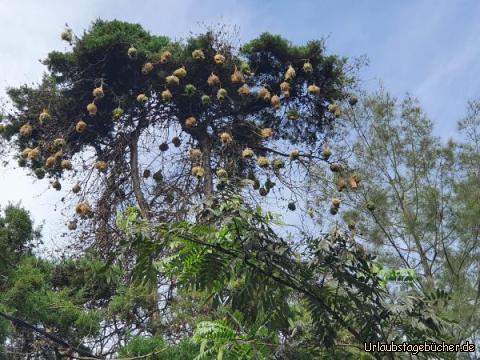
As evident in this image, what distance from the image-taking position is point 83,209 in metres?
7.23

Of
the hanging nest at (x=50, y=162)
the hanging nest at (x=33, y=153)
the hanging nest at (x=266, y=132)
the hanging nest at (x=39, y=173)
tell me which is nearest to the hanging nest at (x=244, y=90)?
the hanging nest at (x=266, y=132)

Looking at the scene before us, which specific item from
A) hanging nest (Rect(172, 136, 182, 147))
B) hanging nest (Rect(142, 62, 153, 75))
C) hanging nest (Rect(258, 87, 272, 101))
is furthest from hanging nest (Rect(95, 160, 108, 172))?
hanging nest (Rect(258, 87, 272, 101))

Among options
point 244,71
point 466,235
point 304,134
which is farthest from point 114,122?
point 466,235

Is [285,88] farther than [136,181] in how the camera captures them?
No

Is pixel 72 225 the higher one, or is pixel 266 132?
pixel 266 132

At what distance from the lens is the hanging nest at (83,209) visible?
7234 mm

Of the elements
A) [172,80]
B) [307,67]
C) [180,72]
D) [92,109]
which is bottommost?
[92,109]

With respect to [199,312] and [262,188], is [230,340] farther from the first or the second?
[262,188]

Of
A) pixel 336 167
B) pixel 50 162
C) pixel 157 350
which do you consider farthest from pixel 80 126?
pixel 157 350

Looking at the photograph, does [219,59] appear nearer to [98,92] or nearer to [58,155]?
[98,92]

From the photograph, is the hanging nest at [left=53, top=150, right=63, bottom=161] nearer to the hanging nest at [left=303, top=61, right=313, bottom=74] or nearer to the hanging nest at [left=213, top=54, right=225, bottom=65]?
the hanging nest at [left=213, top=54, right=225, bottom=65]

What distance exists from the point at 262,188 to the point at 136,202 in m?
1.46

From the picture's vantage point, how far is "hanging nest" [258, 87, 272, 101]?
7.84 metres

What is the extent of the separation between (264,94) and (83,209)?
2.42 metres
